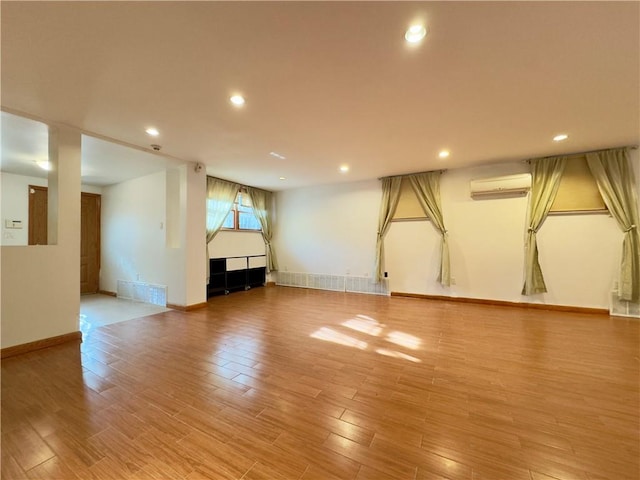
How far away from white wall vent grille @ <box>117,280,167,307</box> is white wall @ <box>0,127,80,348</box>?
164cm

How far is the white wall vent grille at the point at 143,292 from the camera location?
4.68 metres

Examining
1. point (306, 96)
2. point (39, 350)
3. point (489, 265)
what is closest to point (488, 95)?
point (306, 96)

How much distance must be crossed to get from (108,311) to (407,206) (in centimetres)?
607

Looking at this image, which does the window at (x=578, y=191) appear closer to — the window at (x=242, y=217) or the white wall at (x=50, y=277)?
the window at (x=242, y=217)

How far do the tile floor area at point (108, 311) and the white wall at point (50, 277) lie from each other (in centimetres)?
50

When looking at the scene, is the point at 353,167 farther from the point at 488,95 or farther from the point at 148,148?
the point at 148,148

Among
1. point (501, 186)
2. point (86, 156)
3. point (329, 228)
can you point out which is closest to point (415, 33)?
point (501, 186)

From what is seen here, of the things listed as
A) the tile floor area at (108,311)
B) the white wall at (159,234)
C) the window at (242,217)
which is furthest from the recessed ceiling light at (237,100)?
the window at (242,217)

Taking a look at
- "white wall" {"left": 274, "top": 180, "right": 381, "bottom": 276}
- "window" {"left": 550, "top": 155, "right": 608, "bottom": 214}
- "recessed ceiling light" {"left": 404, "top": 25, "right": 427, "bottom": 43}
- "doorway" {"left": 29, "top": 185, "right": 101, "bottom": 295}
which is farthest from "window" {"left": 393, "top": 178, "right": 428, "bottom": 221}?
"doorway" {"left": 29, "top": 185, "right": 101, "bottom": 295}

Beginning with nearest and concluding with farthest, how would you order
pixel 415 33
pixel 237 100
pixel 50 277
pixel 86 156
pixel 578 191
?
pixel 415 33, pixel 237 100, pixel 50 277, pixel 86 156, pixel 578 191

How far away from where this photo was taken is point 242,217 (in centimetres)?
638

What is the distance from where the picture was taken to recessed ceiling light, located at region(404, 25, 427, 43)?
1.67 meters

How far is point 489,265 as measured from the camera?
4715 mm

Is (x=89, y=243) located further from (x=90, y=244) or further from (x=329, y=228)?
(x=329, y=228)
